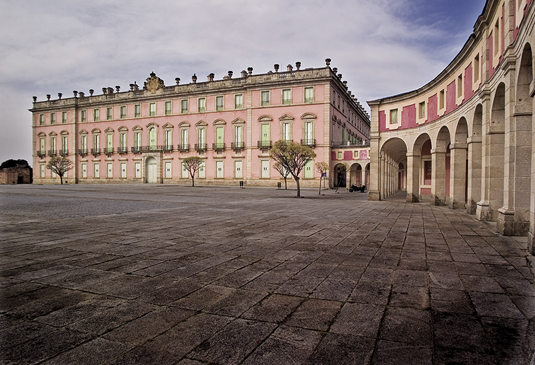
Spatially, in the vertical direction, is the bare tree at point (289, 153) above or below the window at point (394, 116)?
below

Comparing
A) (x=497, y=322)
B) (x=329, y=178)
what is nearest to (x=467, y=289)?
(x=497, y=322)

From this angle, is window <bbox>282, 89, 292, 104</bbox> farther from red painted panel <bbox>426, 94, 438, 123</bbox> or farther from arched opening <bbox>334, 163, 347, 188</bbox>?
red painted panel <bbox>426, 94, 438, 123</bbox>

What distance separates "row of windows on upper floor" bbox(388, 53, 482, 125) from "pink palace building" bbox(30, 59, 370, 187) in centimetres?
1952

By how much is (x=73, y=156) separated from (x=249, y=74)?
3206 cm

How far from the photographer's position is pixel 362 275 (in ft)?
13.6

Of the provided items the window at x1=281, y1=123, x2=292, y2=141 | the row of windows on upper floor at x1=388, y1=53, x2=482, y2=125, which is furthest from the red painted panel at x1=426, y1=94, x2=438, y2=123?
the window at x1=281, y1=123, x2=292, y2=141

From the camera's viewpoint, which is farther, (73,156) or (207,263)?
(73,156)

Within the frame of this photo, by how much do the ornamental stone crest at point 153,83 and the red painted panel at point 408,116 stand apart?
38075 millimetres

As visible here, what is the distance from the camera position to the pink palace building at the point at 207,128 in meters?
39.4

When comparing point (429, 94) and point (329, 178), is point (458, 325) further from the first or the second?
point (329, 178)

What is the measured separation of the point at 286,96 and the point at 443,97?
87.9ft

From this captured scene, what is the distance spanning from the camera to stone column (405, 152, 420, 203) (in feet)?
56.9

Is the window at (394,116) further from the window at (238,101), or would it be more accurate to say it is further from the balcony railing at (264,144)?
the window at (238,101)

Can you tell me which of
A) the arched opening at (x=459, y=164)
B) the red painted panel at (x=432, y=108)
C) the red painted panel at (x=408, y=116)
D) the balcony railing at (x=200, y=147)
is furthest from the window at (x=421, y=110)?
the balcony railing at (x=200, y=147)
